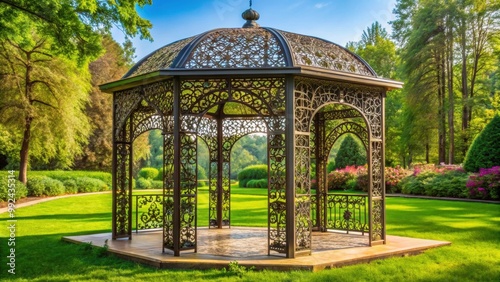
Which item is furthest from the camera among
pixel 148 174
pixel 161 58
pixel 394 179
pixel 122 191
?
pixel 148 174

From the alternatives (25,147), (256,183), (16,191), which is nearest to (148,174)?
(256,183)

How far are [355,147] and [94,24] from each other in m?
18.7

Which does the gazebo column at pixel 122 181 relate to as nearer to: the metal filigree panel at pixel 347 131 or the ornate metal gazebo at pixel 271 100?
the ornate metal gazebo at pixel 271 100

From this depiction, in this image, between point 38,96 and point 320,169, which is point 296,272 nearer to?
point 320,169

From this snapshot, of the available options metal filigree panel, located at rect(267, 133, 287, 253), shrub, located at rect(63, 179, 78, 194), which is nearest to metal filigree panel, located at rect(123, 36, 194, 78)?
metal filigree panel, located at rect(267, 133, 287, 253)

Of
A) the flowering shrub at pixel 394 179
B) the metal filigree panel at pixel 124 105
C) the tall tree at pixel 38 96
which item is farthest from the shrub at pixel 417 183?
the metal filigree panel at pixel 124 105

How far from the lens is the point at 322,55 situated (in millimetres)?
7355

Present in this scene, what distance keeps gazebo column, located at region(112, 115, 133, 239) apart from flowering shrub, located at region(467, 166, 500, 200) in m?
12.7

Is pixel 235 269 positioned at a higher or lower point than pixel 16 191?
lower

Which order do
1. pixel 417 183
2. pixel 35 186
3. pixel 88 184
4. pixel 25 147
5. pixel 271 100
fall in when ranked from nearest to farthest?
pixel 271 100, pixel 25 147, pixel 35 186, pixel 417 183, pixel 88 184

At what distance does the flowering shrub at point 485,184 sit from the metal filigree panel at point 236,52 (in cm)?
1209

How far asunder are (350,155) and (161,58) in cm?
2011

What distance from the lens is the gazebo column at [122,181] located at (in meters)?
8.38

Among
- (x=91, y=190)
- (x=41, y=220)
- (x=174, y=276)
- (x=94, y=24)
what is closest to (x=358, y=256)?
(x=174, y=276)
